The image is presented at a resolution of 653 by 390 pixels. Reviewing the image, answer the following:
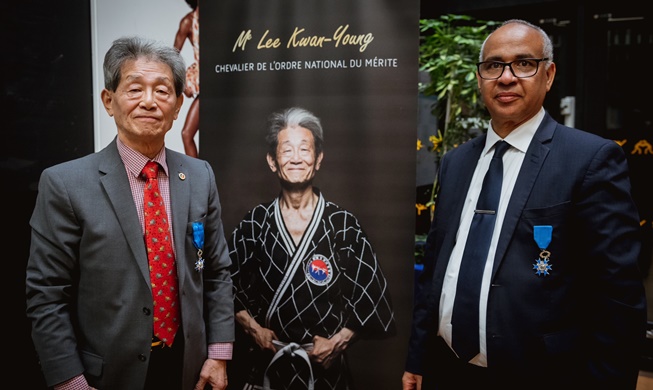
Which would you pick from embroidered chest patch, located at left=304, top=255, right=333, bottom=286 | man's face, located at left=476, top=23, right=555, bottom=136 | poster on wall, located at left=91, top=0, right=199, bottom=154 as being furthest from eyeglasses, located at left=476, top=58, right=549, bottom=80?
poster on wall, located at left=91, top=0, right=199, bottom=154

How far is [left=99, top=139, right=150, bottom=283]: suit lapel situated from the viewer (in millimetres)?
1546

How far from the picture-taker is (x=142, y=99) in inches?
62.1

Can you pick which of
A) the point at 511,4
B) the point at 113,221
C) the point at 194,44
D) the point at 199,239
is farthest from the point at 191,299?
the point at 511,4

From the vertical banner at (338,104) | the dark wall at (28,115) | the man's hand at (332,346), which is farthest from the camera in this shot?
the dark wall at (28,115)

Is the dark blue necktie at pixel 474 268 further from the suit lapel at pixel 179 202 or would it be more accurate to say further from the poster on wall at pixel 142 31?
the poster on wall at pixel 142 31

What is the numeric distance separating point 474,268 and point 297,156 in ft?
4.01

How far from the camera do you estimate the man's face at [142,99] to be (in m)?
1.58

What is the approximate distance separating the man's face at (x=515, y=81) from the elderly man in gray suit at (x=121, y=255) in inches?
42.3

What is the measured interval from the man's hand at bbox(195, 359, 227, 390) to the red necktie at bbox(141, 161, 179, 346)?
0.21 metres

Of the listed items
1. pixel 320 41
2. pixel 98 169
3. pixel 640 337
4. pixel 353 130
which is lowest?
pixel 640 337

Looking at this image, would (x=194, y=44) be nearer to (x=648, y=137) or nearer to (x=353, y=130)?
(x=353, y=130)

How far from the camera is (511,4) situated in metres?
3.39

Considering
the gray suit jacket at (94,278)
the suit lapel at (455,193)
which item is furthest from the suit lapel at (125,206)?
the suit lapel at (455,193)

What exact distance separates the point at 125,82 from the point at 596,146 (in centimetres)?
149
